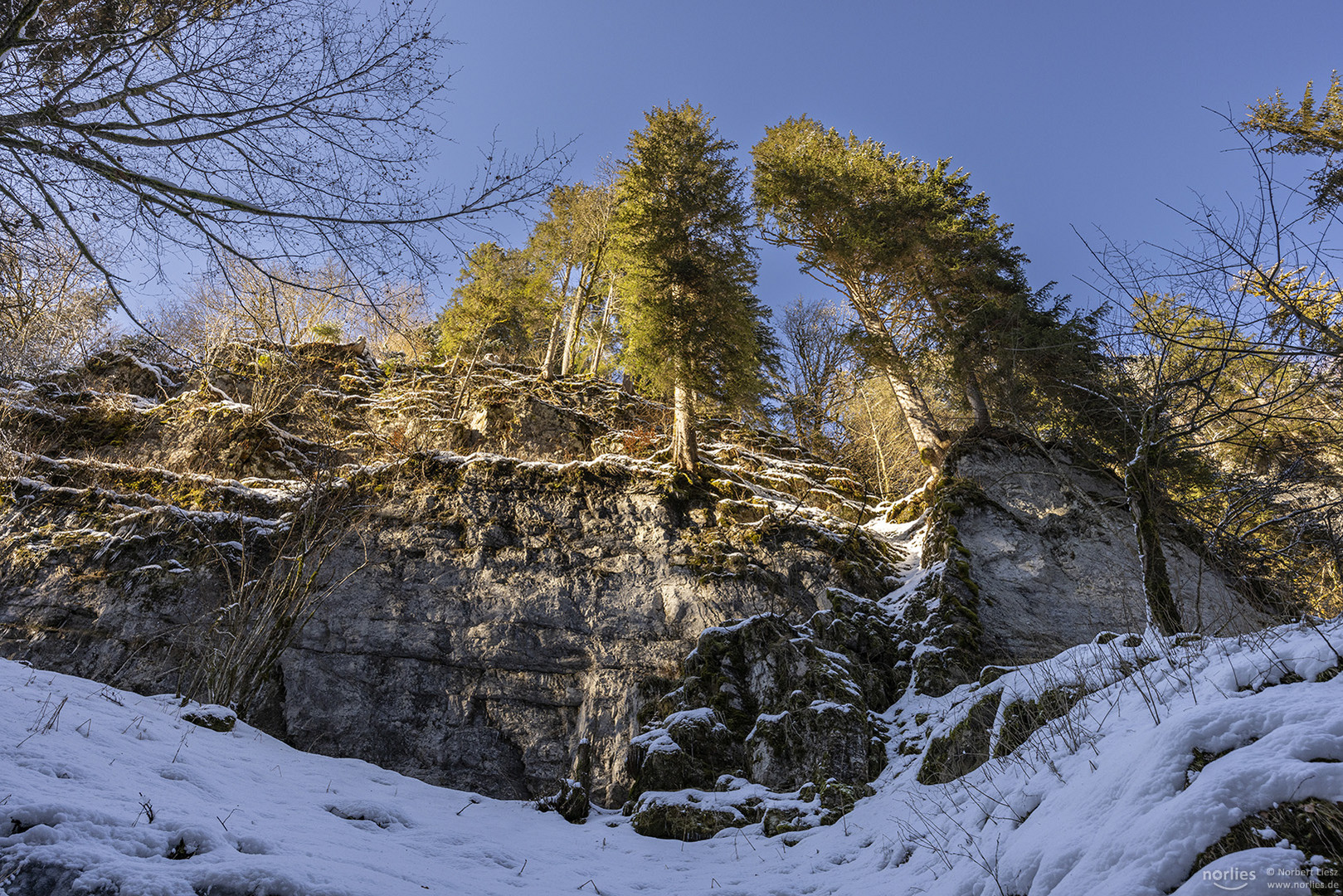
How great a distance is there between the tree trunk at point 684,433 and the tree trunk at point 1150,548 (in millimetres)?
7619

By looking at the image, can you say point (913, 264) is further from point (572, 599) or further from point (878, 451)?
point (572, 599)

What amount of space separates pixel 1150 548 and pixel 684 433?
8.36m

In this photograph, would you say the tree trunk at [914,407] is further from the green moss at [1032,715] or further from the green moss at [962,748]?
the green moss at [1032,715]

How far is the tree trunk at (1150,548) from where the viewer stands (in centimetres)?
649

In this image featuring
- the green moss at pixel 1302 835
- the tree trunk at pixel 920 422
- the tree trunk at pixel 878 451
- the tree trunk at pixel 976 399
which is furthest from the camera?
the tree trunk at pixel 878 451

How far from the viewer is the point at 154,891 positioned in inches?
92.8

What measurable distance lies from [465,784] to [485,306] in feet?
58.3

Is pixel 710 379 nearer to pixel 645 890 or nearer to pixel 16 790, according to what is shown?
pixel 645 890

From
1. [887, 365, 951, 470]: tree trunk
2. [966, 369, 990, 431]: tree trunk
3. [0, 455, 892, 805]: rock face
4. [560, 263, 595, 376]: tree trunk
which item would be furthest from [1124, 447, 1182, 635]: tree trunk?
[560, 263, 595, 376]: tree trunk

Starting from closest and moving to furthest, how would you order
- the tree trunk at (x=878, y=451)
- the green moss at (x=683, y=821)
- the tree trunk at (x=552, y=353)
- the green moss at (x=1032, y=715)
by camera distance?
1. the green moss at (x=1032, y=715)
2. the green moss at (x=683, y=821)
3. the tree trunk at (x=878, y=451)
4. the tree trunk at (x=552, y=353)

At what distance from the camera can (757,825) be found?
21.0 feet

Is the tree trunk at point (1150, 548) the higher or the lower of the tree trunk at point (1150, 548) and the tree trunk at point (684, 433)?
the lower

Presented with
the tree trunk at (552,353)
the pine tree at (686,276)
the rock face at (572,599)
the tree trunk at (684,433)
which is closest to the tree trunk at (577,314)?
the tree trunk at (552,353)

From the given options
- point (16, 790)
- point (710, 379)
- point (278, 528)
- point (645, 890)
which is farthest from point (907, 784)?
point (278, 528)
